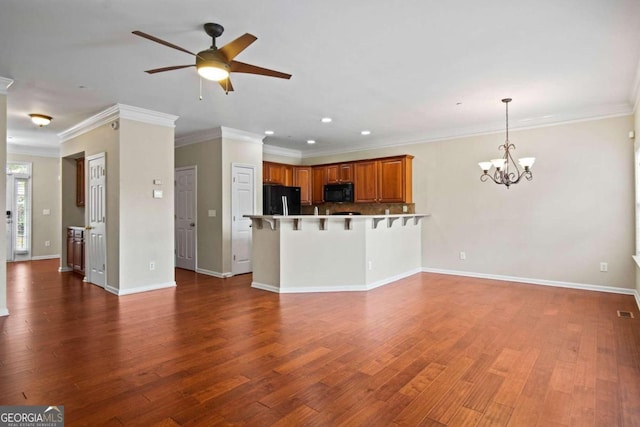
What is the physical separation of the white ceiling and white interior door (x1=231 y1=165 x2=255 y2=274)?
1.14 m

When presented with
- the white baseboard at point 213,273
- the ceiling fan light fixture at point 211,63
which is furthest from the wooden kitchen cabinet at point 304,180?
the ceiling fan light fixture at point 211,63

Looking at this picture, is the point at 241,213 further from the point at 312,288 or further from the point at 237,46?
the point at 237,46

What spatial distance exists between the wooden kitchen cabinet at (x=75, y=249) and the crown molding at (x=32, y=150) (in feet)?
9.23

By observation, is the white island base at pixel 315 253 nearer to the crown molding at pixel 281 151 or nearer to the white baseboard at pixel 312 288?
the white baseboard at pixel 312 288

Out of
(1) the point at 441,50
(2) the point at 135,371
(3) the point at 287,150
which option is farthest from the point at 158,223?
(1) the point at 441,50

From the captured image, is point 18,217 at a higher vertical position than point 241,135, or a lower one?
lower

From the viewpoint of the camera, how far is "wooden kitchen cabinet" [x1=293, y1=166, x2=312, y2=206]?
8.10 m

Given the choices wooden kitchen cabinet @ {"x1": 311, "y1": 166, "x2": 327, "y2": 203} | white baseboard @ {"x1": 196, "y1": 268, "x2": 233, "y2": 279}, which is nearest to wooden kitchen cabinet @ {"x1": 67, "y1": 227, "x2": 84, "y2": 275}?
white baseboard @ {"x1": 196, "y1": 268, "x2": 233, "y2": 279}

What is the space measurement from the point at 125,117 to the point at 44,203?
5.47m

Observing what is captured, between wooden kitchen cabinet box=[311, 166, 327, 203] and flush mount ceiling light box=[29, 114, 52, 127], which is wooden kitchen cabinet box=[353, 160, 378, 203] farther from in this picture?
flush mount ceiling light box=[29, 114, 52, 127]

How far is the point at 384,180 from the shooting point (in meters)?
6.94

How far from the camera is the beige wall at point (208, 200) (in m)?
6.25

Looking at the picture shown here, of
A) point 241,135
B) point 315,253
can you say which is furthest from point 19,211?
point 315,253

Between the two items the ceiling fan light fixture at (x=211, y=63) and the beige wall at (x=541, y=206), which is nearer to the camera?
the ceiling fan light fixture at (x=211, y=63)
